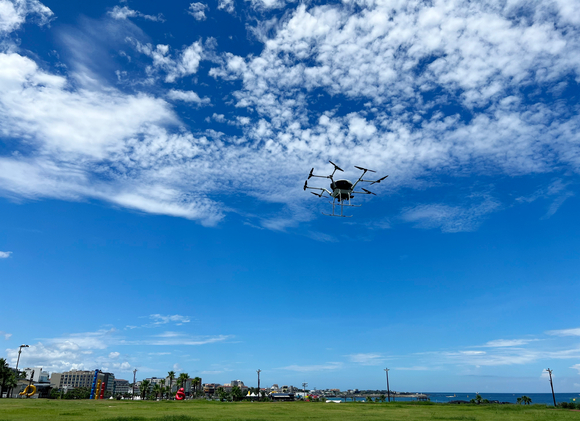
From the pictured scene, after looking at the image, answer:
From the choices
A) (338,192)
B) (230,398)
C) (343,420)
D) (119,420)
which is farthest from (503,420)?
(230,398)

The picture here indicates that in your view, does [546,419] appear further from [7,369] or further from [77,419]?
[7,369]

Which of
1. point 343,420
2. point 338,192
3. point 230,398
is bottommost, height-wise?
point 230,398

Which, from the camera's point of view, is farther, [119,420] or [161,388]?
[161,388]

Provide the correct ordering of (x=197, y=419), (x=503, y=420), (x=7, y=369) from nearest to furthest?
(x=197, y=419) → (x=503, y=420) → (x=7, y=369)

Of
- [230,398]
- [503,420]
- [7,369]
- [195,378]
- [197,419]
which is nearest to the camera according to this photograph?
[197,419]

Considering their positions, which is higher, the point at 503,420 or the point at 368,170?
the point at 368,170

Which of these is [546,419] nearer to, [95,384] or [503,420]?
[503,420]

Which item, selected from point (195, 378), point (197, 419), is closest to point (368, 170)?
point (197, 419)

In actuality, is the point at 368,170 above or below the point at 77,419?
above

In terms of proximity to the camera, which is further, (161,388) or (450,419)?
(161,388)
